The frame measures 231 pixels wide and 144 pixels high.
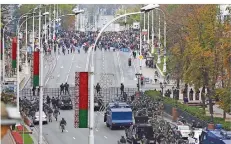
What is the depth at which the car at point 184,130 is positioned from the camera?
18.1m

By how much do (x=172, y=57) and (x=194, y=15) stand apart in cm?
227

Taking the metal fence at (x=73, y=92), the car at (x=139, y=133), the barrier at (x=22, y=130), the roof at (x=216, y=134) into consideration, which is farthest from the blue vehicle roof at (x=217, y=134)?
the barrier at (x=22, y=130)

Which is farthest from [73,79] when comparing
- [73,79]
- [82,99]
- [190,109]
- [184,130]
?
[190,109]

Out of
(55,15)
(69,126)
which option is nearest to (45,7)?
(55,15)

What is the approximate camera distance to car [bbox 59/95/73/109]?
17169mm

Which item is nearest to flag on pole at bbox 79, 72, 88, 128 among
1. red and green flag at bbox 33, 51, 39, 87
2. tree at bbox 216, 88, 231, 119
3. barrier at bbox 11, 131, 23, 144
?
red and green flag at bbox 33, 51, 39, 87

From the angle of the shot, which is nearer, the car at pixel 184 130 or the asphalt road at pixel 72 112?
the asphalt road at pixel 72 112

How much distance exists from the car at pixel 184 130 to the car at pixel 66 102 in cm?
309

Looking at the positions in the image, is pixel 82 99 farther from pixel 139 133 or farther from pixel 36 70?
pixel 139 133

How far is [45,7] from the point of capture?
54.1 ft

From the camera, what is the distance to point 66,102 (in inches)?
685

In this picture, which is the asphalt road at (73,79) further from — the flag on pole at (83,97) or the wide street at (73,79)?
the flag on pole at (83,97)

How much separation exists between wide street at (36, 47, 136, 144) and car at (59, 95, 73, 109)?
128 millimetres

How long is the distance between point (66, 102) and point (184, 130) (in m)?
3.34
